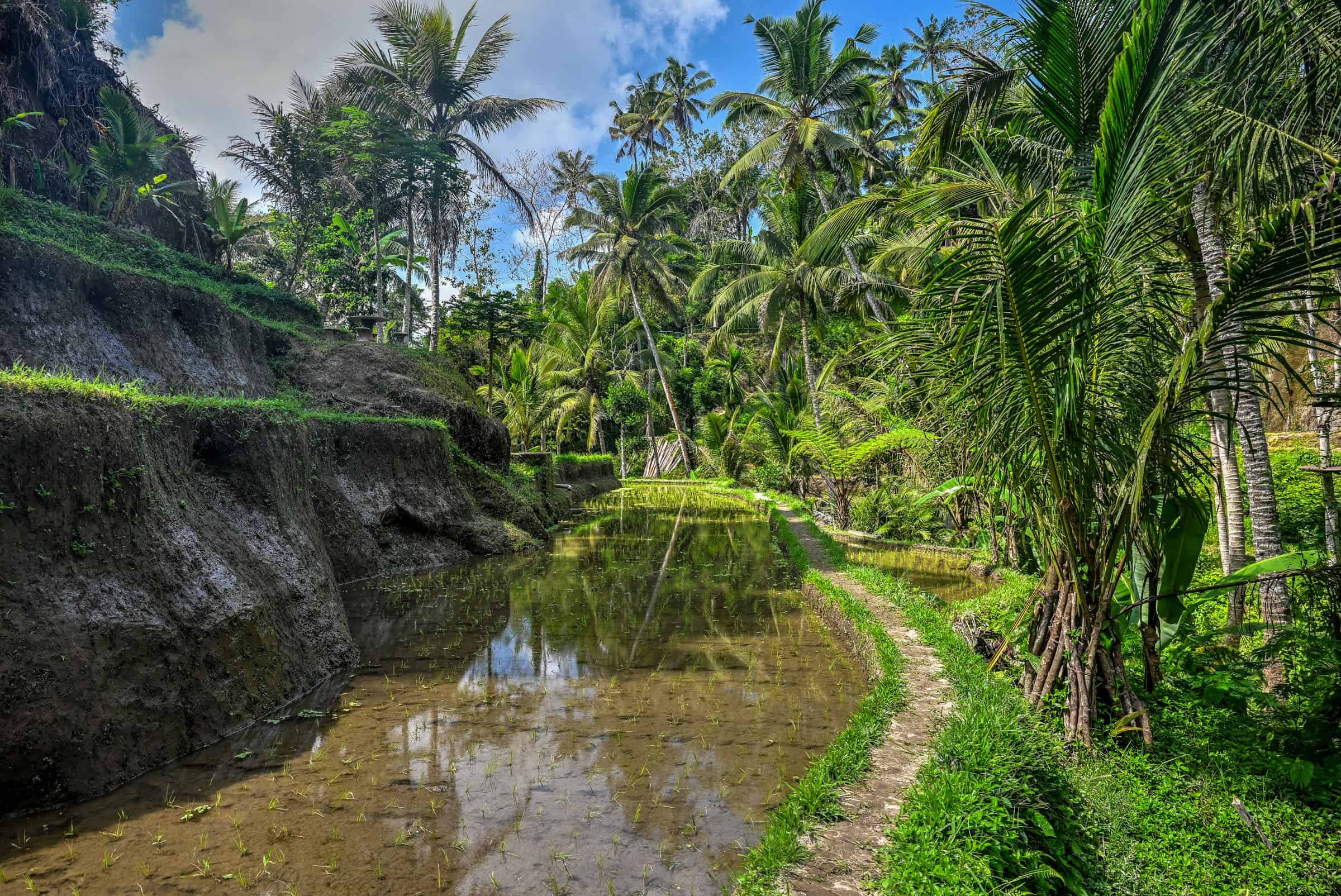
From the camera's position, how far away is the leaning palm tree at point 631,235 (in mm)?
24781

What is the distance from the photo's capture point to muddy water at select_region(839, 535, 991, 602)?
916cm

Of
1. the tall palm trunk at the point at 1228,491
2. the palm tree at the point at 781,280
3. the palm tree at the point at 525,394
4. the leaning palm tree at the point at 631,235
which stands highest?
the leaning palm tree at the point at 631,235

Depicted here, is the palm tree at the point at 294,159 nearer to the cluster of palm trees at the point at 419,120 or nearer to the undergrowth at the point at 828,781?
the cluster of palm trees at the point at 419,120

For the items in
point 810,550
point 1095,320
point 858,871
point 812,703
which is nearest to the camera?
point 858,871

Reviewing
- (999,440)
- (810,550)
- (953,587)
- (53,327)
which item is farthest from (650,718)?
(53,327)

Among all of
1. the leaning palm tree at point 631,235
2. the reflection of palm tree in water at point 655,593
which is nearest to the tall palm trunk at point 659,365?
the leaning palm tree at point 631,235

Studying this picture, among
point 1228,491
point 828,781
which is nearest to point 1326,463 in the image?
point 1228,491

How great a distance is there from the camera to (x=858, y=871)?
2900 millimetres

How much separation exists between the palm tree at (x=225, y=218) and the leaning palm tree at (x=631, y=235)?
1042 centimetres

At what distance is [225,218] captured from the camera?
16.3m

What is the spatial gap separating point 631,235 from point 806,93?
9.02 m

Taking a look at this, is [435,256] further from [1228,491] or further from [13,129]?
[1228,491]

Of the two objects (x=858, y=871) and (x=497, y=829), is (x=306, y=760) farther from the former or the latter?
(x=858, y=871)

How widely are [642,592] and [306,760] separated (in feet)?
17.8
